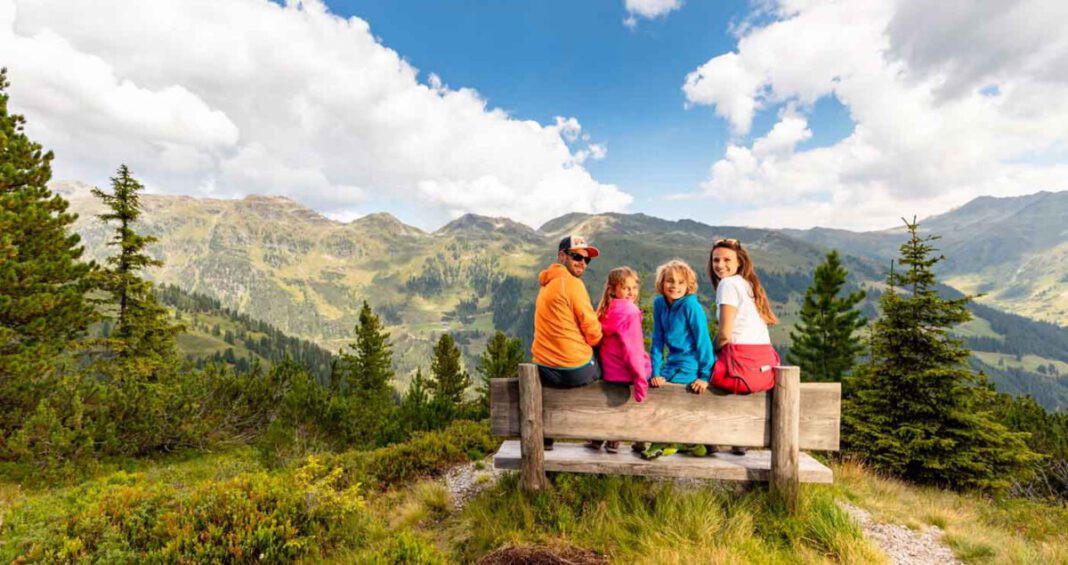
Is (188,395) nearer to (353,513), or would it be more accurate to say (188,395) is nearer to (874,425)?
(353,513)

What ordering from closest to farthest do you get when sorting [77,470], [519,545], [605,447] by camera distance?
[519,545] < [605,447] < [77,470]

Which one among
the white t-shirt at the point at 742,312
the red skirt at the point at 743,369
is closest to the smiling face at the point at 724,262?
the white t-shirt at the point at 742,312

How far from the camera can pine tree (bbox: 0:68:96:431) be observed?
1057cm

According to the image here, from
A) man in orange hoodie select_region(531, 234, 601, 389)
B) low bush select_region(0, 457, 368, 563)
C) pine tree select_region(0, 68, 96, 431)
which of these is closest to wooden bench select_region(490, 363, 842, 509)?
man in orange hoodie select_region(531, 234, 601, 389)

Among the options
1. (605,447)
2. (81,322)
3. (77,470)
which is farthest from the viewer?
(81,322)

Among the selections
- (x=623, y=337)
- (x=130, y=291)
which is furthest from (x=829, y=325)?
(x=130, y=291)

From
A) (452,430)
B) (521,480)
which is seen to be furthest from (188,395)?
(521,480)

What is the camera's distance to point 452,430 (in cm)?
1068

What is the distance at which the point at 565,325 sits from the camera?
4730mm

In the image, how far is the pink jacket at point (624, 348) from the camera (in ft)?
14.7

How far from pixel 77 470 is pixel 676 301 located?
14.0 meters

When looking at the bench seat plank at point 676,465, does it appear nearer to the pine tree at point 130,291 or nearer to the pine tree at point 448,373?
the pine tree at point 130,291

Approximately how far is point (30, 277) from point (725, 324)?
687 inches

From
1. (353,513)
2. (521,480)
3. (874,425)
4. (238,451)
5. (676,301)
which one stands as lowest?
(238,451)
